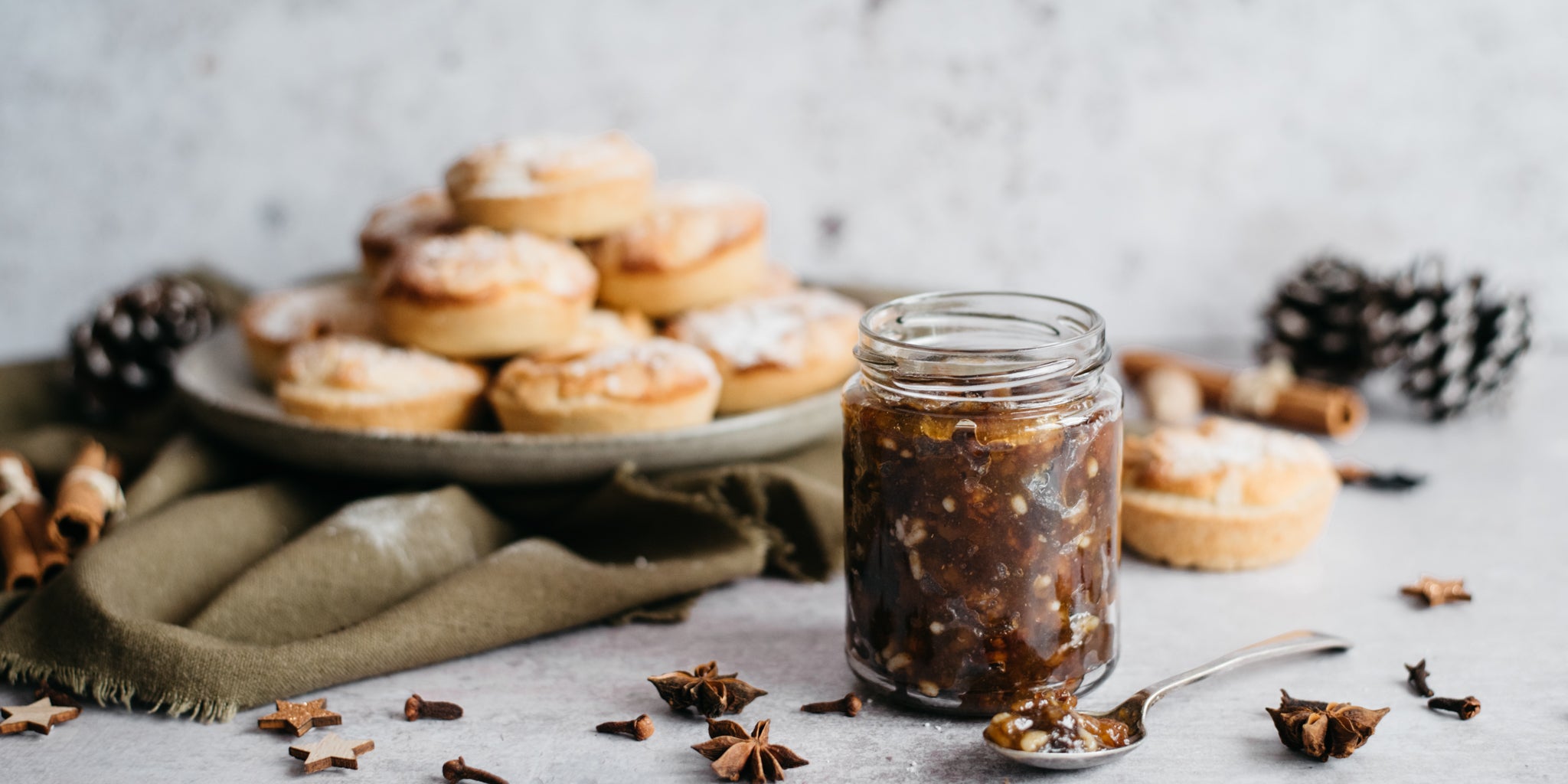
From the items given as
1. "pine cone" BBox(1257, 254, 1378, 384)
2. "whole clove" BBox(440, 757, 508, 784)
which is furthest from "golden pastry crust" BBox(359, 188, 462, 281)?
"pine cone" BBox(1257, 254, 1378, 384)

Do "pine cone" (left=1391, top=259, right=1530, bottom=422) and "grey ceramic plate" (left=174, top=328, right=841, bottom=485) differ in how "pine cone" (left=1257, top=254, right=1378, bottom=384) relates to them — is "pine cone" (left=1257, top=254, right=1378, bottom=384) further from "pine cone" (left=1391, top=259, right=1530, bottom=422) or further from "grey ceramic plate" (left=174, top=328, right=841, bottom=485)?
"grey ceramic plate" (left=174, top=328, right=841, bottom=485)

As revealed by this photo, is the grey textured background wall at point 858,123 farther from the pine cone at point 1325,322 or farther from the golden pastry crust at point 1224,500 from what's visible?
the golden pastry crust at point 1224,500

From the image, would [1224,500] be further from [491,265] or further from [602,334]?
[491,265]

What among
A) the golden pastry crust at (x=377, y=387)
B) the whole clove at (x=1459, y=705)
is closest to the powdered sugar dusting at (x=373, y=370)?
the golden pastry crust at (x=377, y=387)

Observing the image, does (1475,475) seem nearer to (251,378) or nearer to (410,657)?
(410,657)

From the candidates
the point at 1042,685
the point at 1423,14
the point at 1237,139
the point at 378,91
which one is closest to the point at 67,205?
the point at 378,91

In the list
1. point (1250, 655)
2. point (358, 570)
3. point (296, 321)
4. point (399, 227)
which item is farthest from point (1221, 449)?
point (296, 321)
